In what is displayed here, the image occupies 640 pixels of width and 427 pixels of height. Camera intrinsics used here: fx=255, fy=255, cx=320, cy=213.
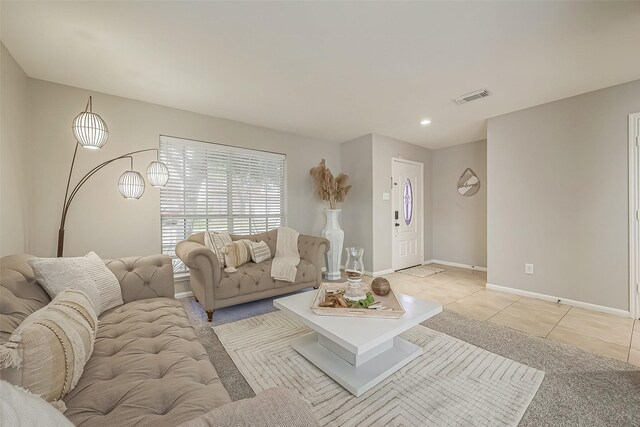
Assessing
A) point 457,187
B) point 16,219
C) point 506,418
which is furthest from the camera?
point 457,187

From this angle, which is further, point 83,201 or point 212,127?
point 212,127

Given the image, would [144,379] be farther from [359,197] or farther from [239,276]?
[359,197]

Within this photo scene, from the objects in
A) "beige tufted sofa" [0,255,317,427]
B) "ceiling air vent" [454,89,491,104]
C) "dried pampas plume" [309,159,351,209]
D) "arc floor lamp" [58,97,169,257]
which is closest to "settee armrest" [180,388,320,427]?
"beige tufted sofa" [0,255,317,427]

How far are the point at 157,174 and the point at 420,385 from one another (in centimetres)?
310

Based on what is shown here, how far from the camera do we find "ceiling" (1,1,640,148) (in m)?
1.70

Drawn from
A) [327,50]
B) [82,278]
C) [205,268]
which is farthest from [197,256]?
[327,50]

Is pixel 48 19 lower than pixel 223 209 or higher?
higher

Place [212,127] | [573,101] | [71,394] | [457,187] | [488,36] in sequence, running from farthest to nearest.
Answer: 1. [457,187]
2. [212,127]
3. [573,101]
4. [488,36]
5. [71,394]

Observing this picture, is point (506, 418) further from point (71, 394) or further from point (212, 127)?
point (212, 127)

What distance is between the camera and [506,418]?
1.34m

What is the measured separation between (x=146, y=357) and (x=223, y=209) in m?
2.66

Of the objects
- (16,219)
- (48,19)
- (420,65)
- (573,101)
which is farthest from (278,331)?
(573,101)

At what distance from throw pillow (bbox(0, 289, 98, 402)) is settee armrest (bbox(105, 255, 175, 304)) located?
76 centimetres

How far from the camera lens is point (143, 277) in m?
1.98
